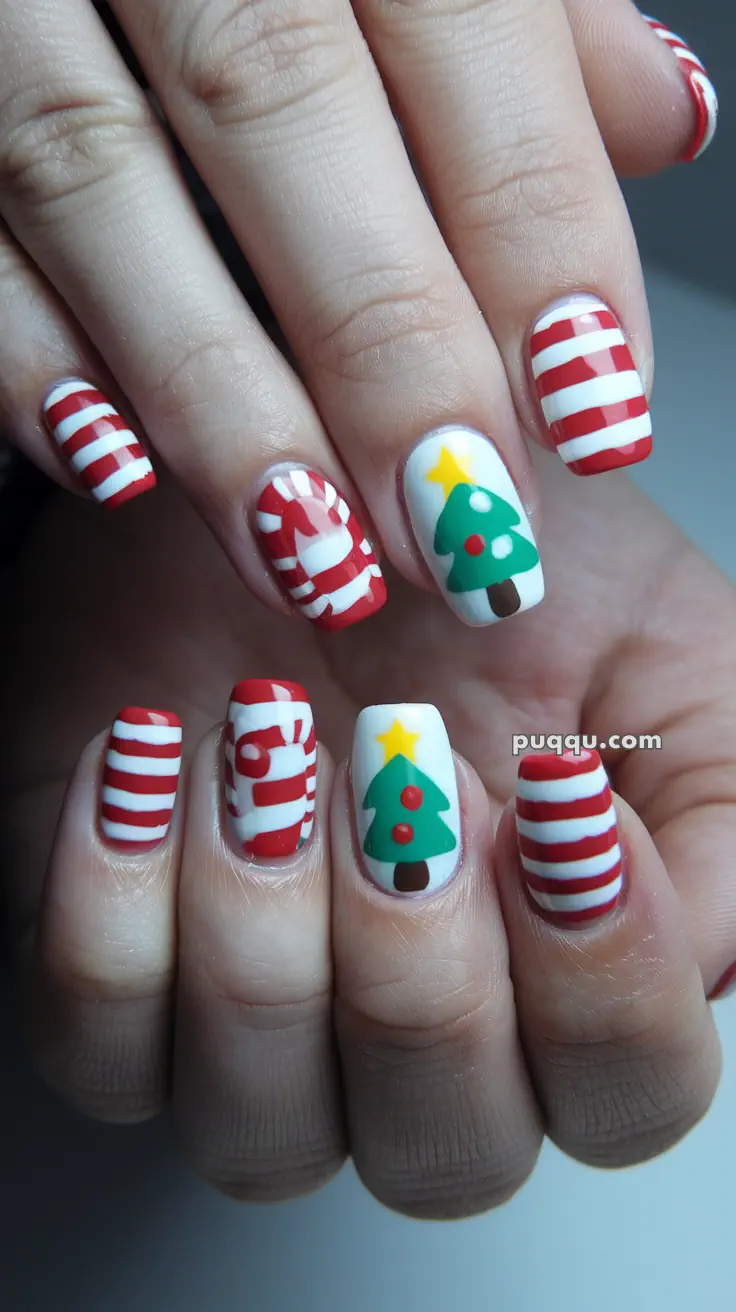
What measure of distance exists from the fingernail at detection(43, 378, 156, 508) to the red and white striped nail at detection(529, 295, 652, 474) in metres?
0.21

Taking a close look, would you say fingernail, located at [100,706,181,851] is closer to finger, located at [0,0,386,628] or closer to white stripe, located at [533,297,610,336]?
finger, located at [0,0,386,628]

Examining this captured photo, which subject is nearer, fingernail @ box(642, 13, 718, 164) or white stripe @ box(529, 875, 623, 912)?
white stripe @ box(529, 875, 623, 912)

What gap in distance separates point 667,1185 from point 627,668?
0.37m

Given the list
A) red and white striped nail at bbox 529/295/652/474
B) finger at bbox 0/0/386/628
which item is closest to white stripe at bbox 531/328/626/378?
red and white striped nail at bbox 529/295/652/474

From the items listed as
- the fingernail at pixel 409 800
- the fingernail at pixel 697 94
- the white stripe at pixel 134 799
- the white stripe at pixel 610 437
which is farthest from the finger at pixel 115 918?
the fingernail at pixel 697 94

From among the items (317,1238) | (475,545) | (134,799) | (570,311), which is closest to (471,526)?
(475,545)

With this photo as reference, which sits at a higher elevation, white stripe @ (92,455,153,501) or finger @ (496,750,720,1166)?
white stripe @ (92,455,153,501)

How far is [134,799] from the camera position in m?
0.54

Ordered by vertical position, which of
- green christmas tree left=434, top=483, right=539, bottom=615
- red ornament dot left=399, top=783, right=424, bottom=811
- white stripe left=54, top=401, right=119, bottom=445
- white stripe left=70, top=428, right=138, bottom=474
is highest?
white stripe left=54, top=401, right=119, bottom=445

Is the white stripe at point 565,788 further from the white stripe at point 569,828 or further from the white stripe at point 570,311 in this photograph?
the white stripe at point 570,311

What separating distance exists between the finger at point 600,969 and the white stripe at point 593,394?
17 centimetres

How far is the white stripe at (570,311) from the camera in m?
0.52

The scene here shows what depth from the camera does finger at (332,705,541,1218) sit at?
51 cm

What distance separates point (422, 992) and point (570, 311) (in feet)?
1.09
